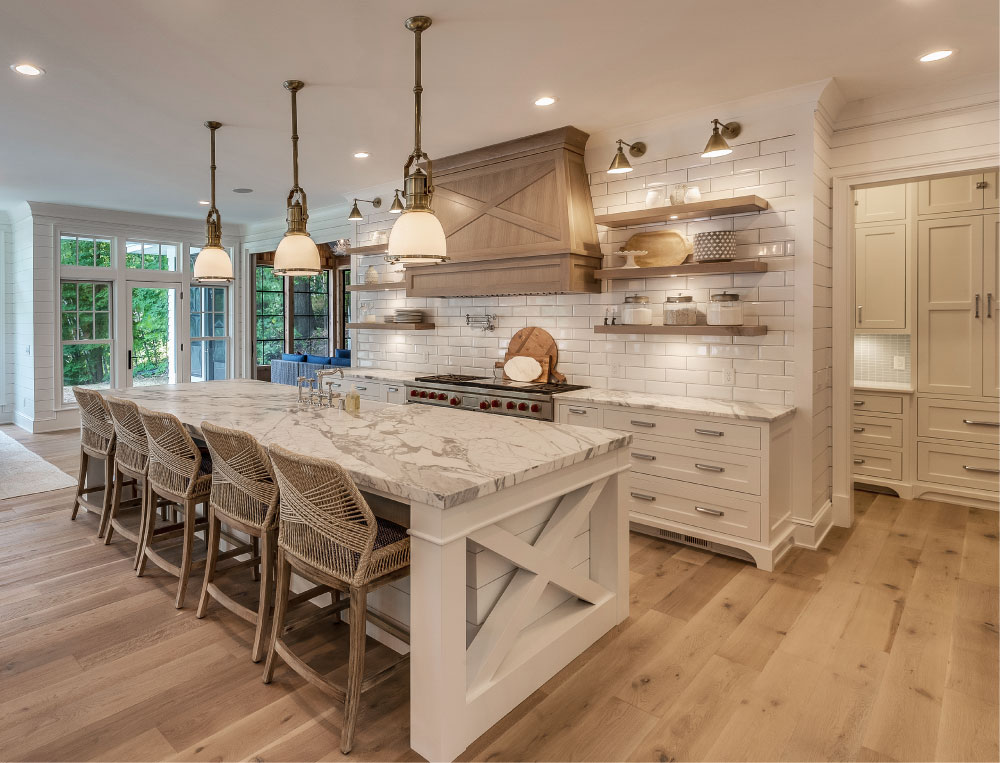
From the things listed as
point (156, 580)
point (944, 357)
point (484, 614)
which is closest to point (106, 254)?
point (156, 580)

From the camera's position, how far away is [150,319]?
810 centimetres

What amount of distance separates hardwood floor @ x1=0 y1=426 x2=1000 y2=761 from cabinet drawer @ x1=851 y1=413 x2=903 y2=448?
141 cm

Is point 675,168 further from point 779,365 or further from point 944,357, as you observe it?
point 944,357

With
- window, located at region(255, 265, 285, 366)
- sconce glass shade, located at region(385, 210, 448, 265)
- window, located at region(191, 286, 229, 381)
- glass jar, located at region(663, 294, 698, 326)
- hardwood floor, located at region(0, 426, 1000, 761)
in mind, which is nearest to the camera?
hardwood floor, located at region(0, 426, 1000, 761)

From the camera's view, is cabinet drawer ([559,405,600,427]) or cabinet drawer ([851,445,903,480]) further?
cabinet drawer ([851,445,903,480])

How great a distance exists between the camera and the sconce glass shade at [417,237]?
2.59 m

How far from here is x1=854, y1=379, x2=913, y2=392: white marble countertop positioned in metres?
4.74

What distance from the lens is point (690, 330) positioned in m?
3.85

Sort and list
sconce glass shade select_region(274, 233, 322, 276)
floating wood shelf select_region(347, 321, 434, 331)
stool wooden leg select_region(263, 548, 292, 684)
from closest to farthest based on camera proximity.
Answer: stool wooden leg select_region(263, 548, 292, 684), sconce glass shade select_region(274, 233, 322, 276), floating wood shelf select_region(347, 321, 434, 331)

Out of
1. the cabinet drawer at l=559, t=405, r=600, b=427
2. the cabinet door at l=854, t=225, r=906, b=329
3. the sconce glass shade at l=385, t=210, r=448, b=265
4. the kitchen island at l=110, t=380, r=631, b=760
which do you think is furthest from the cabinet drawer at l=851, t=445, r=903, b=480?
the sconce glass shade at l=385, t=210, r=448, b=265

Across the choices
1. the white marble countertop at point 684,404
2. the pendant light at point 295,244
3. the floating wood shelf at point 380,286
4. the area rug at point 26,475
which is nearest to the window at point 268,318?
the floating wood shelf at point 380,286

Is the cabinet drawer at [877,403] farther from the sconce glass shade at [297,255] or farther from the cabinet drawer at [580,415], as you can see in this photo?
the sconce glass shade at [297,255]

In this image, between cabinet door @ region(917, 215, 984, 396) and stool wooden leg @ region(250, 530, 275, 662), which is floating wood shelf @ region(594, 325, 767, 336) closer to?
cabinet door @ region(917, 215, 984, 396)

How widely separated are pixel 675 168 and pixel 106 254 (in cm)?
709
